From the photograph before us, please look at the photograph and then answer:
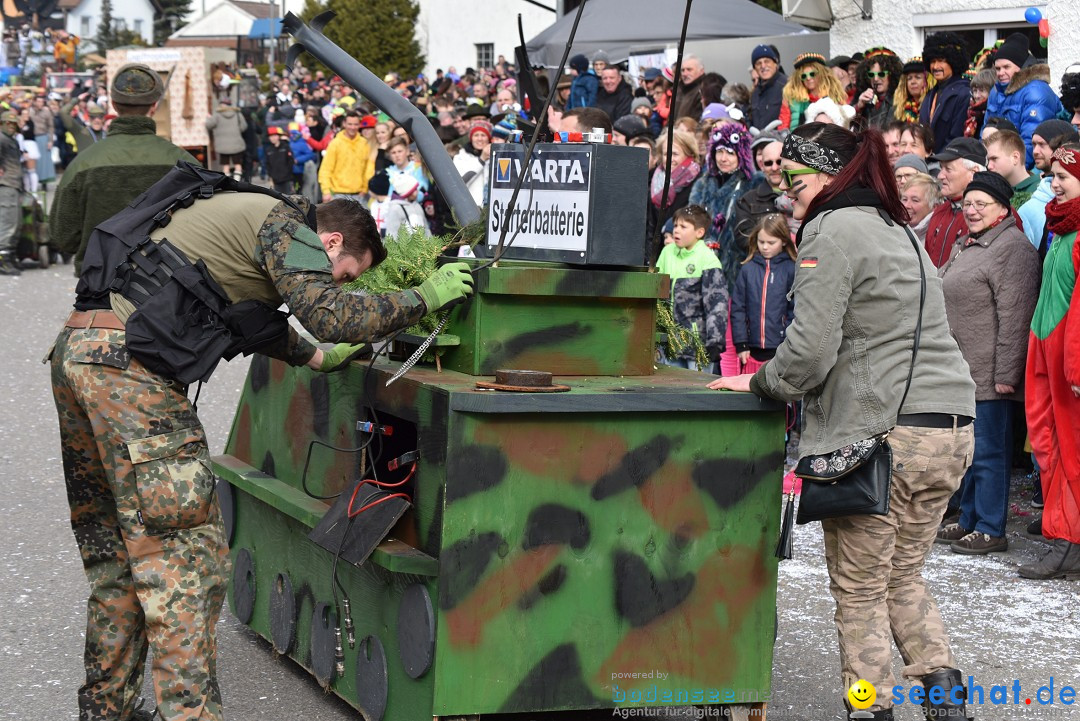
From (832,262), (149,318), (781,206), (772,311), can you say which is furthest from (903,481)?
(781,206)

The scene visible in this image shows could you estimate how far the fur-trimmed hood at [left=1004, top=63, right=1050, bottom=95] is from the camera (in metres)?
8.86

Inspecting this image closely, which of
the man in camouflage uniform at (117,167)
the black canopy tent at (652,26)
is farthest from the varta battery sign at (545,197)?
the black canopy tent at (652,26)

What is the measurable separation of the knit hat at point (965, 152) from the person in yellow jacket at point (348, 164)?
9126mm

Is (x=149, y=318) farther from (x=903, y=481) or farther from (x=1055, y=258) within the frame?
(x=1055, y=258)

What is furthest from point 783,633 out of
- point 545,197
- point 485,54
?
point 485,54

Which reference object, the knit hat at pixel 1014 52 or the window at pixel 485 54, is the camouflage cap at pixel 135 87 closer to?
the knit hat at pixel 1014 52

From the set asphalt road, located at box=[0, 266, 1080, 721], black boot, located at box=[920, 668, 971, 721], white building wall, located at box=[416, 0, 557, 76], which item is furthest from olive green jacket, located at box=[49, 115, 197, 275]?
white building wall, located at box=[416, 0, 557, 76]

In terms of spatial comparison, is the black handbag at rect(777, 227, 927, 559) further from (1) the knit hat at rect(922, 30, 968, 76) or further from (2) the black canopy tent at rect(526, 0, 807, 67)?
(2) the black canopy tent at rect(526, 0, 807, 67)

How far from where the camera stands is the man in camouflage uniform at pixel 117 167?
6945mm

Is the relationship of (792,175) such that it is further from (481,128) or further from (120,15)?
(120,15)

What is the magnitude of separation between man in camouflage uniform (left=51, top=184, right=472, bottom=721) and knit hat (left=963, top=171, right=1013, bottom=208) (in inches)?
140

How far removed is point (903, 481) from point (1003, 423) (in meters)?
2.95

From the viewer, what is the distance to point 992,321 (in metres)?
6.77

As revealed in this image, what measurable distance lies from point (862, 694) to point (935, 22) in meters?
10.6
